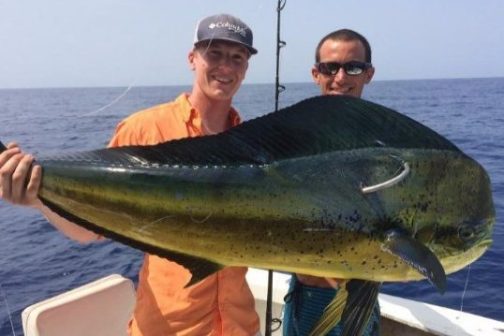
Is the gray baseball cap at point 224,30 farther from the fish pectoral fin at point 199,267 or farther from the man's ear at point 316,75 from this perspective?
the fish pectoral fin at point 199,267

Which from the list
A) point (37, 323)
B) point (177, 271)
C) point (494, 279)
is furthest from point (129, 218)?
point (494, 279)

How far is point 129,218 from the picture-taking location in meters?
1.62

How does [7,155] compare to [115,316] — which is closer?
[7,155]

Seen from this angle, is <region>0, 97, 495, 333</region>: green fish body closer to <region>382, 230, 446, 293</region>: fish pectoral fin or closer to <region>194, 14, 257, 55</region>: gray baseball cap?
<region>382, 230, 446, 293</region>: fish pectoral fin

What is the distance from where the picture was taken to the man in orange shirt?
2.36 metres

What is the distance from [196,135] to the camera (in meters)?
2.46

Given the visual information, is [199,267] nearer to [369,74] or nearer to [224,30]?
[224,30]

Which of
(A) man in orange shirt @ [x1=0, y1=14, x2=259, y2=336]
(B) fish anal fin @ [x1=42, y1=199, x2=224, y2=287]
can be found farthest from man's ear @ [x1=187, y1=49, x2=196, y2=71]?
(B) fish anal fin @ [x1=42, y1=199, x2=224, y2=287]

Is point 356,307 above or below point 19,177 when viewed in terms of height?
below

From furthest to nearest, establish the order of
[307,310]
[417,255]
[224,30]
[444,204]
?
1. [307,310]
2. [224,30]
3. [444,204]
4. [417,255]

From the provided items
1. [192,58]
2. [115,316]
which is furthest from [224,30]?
[115,316]

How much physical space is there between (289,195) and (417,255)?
0.43 metres

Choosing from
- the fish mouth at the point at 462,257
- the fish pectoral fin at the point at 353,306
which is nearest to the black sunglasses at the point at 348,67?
the fish mouth at the point at 462,257

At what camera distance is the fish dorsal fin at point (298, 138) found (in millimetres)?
1657
